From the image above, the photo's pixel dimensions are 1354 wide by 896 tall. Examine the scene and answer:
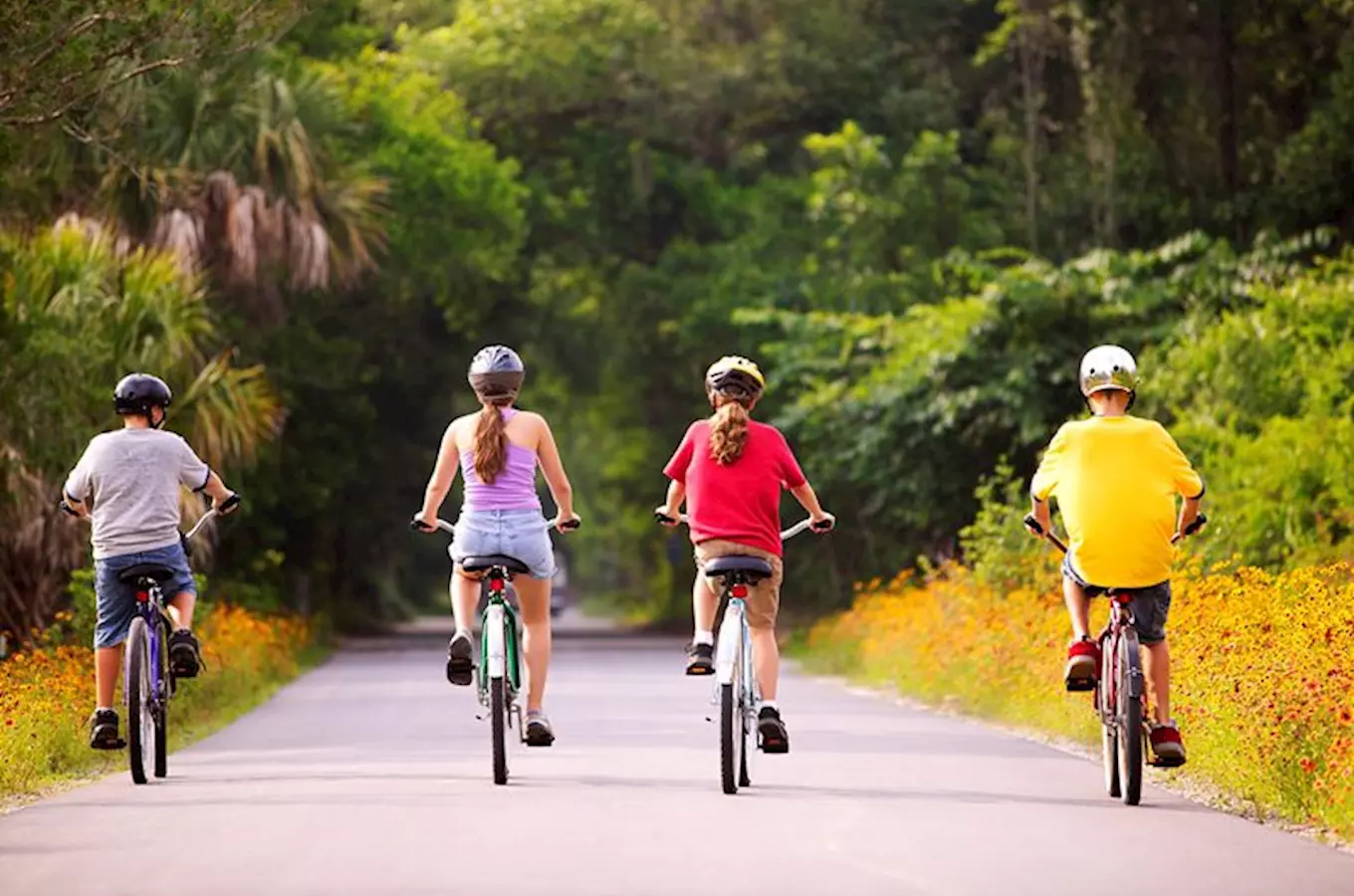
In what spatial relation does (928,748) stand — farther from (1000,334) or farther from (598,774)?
(1000,334)

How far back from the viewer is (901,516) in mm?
41219

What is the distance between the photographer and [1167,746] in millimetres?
14375

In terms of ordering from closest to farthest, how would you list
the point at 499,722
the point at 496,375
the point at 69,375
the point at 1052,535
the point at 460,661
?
the point at 1052,535, the point at 460,661, the point at 499,722, the point at 496,375, the point at 69,375

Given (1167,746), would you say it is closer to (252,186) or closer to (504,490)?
(504,490)

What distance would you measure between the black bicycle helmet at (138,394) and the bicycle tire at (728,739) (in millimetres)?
3695

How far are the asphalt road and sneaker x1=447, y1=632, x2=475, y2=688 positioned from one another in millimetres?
591

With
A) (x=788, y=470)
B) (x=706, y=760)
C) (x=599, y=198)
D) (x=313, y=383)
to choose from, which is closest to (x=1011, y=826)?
(x=788, y=470)

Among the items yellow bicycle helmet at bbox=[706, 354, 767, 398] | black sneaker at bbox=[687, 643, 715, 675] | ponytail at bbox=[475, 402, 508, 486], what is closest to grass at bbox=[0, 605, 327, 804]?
ponytail at bbox=[475, 402, 508, 486]

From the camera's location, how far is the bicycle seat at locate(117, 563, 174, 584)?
1617 centimetres

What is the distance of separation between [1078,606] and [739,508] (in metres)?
1.79

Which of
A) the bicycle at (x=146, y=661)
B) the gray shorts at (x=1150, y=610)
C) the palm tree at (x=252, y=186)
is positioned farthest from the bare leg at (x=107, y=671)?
the palm tree at (x=252, y=186)

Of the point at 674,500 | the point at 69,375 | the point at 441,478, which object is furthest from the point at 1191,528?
the point at 69,375

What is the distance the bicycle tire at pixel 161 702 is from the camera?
16.4 metres

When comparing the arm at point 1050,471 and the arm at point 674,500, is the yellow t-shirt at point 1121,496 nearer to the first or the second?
the arm at point 1050,471
